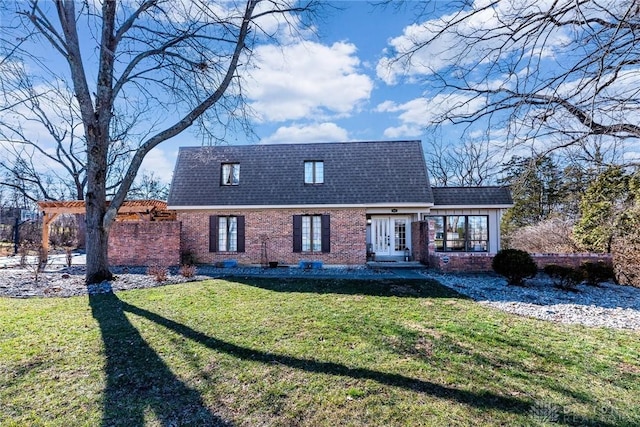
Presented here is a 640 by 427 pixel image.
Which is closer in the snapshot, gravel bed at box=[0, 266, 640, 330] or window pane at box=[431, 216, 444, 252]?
gravel bed at box=[0, 266, 640, 330]

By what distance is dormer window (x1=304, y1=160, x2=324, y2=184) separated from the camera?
16.0 metres

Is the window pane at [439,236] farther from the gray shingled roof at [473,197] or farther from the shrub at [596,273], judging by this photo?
the shrub at [596,273]

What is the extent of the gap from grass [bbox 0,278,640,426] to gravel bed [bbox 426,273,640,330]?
882 mm

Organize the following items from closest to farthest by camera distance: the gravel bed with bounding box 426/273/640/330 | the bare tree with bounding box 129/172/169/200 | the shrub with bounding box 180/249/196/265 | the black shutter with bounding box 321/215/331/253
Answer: the gravel bed with bounding box 426/273/640/330 → the black shutter with bounding box 321/215/331/253 → the shrub with bounding box 180/249/196/265 → the bare tree with bounding box 129/172/169/200

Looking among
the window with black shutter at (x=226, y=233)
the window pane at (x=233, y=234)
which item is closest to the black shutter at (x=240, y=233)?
the window with black shutter at (x=226, y=233)

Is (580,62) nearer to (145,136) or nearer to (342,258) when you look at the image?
(342,258)

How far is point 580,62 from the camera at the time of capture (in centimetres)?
364

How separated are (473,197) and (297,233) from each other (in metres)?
8.41

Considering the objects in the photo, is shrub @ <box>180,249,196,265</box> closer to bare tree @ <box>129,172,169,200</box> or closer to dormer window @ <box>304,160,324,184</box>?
dormer window @ <box>304,160,324,184</box>

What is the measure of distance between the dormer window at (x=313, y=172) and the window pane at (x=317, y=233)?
1.81 m

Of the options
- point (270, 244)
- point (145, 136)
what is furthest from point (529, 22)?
point (145, 136)

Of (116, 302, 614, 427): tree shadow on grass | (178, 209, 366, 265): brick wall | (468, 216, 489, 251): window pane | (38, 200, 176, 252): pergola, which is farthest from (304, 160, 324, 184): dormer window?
(116, 302, 614, 427): tree shadow on grass

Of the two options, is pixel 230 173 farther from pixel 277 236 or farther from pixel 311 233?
pixel 311 233

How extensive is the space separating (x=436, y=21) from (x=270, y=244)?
12.6m
